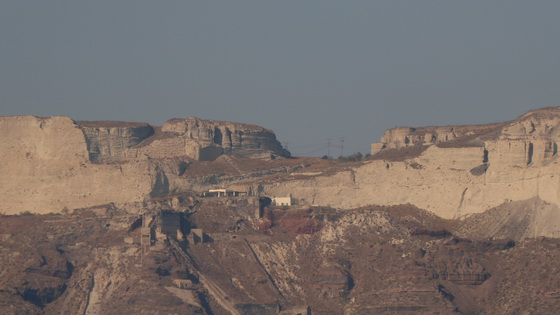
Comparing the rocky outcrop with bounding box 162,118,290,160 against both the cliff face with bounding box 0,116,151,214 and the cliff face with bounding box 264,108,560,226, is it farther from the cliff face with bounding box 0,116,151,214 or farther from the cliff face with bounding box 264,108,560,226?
the cliff face with bounding box 264,108,560,226

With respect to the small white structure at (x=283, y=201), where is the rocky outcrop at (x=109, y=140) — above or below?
above

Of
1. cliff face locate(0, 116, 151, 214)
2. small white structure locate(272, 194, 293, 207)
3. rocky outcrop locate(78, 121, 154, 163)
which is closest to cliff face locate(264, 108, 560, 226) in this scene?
small white structure locate(272, 194, 293, 207)

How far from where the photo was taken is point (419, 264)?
131875mm

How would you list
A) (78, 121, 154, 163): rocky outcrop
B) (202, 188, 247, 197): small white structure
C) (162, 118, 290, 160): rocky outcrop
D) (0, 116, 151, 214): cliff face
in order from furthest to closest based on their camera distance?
(162, 118, 290, 160): rocky outcrop → (78, 121, 154, 163): rocky outcrop → (0, 116, 151, 214): cliff face → (202, 188, 247, 197): small white structure

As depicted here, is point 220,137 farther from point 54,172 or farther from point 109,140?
point 54,172

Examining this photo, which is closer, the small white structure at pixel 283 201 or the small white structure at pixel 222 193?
the small white structure at pixel 283 201

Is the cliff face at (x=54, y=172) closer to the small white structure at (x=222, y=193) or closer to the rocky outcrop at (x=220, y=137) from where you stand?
the small white structure at (x=222, y=193)

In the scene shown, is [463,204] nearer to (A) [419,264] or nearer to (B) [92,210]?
(A) [419,264]

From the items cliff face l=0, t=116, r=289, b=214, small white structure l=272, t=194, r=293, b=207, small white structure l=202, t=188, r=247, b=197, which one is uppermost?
cliff face l=0, t=116, r=289, b=214

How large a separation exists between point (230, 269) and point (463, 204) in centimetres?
1585

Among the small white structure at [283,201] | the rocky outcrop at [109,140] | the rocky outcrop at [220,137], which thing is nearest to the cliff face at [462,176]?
the small white structure at [283,201]

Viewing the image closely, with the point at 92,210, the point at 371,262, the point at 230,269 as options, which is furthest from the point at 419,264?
the point at 92,210

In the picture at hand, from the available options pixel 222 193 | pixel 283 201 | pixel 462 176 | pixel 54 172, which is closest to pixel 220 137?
pixel 222 193

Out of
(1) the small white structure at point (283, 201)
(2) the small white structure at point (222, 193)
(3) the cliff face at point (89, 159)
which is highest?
(3) the cliff face at point (89, 159)
